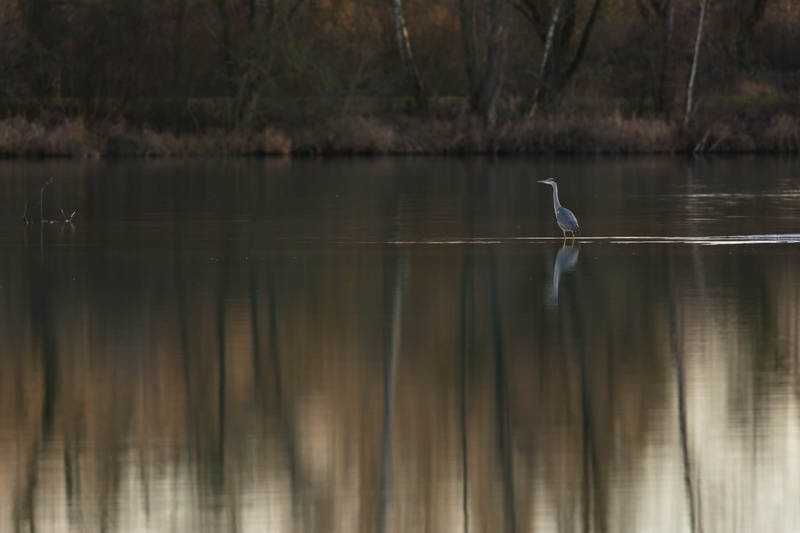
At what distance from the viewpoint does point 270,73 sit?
158ft

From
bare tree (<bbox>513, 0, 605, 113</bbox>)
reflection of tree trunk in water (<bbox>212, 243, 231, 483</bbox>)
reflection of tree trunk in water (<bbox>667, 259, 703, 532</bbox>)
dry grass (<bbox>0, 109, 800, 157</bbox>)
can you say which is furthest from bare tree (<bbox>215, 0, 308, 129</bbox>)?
reflection of tree trunk in water (<bbox>667, 259, 703, 532</bbox>)

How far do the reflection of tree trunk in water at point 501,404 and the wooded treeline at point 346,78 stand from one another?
3171 cm

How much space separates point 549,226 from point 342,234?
131 inches

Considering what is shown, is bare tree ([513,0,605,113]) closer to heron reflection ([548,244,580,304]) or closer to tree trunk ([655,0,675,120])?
tree trunk ([655,0,675,120])

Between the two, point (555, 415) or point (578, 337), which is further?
point (578, 337)

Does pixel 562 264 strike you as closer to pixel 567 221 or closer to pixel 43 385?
pixel 567 221

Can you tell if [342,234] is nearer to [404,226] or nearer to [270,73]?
[404,226]

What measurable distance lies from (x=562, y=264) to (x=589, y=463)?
957 centimetres

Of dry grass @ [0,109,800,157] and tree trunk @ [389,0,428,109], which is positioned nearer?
dry grass @ [0,109,800,157]

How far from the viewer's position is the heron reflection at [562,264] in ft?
50.6

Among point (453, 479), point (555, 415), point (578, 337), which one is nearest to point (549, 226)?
point (578, 337)

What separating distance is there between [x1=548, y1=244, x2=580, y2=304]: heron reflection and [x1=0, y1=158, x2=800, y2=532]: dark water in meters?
0.05

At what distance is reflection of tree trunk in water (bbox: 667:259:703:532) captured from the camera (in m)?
7.79

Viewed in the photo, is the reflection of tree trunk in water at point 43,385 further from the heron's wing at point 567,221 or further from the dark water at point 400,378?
the heron's wing at point 567,221
